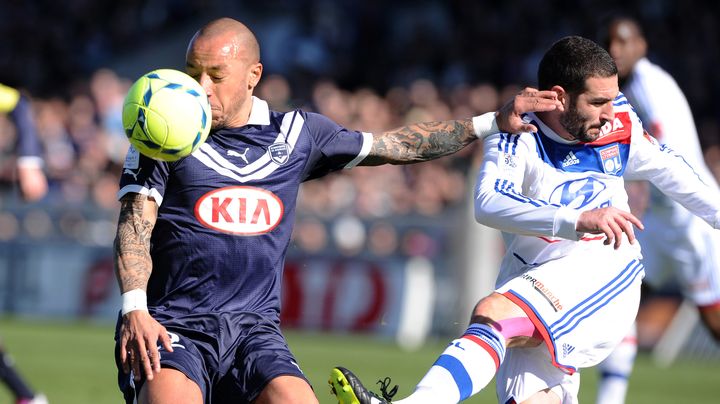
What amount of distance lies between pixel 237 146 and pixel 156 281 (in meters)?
0.72

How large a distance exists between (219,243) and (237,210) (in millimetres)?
169

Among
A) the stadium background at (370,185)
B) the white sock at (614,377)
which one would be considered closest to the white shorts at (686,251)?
the white sock at (614,377)

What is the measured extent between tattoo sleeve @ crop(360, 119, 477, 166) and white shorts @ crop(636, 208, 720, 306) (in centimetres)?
386

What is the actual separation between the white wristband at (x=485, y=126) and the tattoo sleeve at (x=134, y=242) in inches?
64.9

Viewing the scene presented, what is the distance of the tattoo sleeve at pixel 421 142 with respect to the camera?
6391 millimetres

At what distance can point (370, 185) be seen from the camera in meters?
17.7

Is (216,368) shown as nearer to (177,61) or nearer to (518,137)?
(518,137)

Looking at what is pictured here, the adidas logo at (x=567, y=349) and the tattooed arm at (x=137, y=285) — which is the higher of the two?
the tattooed arm at (x=137, y=285)

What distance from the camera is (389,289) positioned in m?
16.6

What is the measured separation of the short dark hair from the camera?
6242mm

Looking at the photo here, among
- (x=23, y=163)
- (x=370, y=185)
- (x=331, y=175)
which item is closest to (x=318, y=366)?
(x=23, y=163)

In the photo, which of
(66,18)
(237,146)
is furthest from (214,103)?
(66,18)

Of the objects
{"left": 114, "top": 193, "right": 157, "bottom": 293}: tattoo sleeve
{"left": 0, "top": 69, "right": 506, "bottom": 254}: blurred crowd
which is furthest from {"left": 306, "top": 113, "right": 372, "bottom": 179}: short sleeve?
{"left": 0, "top": 69, "right": 506, "bottom": 254}: blurred crowd

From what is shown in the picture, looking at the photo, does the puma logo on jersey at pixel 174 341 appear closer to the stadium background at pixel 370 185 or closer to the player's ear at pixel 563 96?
the player's ear at pixel 563 96
